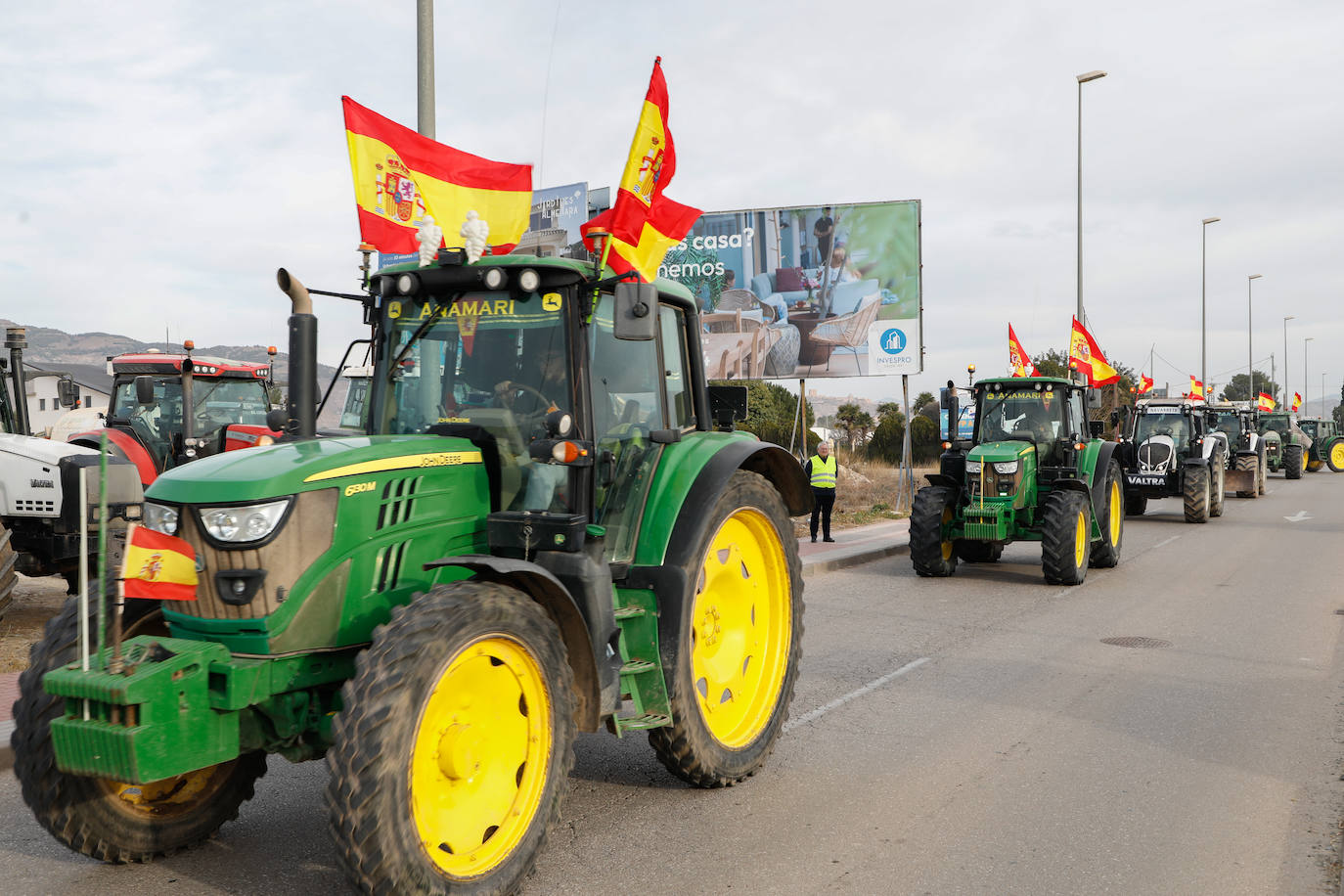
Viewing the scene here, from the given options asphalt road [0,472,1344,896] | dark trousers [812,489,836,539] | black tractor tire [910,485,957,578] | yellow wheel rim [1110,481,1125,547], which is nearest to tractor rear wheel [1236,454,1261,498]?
yellow wheel rim [1110,481,1125,547]

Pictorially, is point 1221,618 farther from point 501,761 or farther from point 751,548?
point 501,761

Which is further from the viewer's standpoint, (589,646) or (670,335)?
(670,335)

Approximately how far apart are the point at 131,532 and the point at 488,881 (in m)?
1.68

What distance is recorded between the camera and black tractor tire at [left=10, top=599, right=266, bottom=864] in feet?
12.4

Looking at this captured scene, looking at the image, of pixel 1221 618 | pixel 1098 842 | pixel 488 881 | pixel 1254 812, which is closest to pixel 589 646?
pixel 488 881

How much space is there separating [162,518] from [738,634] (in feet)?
9.56

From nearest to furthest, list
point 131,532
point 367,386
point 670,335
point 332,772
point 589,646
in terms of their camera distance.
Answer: point 332,772 < point 131,532 < point 589,646 < point 367,386 < point 670,335

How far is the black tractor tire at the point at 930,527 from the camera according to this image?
507 inches

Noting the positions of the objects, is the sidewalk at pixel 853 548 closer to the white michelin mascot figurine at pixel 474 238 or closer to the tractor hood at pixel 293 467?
the white michelin mascot figurine at pixel 474 238

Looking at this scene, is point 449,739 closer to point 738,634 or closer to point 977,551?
point 738,634

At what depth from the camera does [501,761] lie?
3.96 m

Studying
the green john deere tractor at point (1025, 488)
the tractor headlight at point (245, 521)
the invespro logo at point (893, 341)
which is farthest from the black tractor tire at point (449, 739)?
the invespro logo at point (893, 341)

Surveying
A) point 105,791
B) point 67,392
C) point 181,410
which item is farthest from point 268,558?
point 181,410

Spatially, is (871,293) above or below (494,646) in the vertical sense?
above
